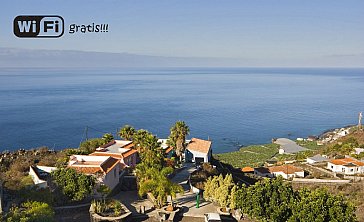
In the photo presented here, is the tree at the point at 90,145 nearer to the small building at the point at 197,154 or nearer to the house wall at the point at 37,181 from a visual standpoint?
the house wall at the point at 37,181

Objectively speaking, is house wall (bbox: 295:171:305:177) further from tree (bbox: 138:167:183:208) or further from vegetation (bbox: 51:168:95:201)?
vegetation (bbox: 51:168:95:201)

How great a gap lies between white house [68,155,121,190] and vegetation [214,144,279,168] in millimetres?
29979

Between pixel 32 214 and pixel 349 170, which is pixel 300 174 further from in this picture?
pixel 32 214

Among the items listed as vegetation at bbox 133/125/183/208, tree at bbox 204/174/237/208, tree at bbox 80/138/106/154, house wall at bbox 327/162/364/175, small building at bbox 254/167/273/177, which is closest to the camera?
vegetation at bbox 133/125/183/208

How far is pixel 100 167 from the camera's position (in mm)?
18922

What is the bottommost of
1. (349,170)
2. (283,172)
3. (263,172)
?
(263,172)

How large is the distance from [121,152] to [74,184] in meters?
6.91

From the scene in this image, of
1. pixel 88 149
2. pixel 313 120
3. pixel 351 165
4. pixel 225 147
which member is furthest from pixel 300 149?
pixel 88 149

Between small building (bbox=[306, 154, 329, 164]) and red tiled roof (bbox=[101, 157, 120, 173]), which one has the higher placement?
red tiled roof (bbox=[101, 157, 120, 173])

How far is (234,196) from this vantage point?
16812mm

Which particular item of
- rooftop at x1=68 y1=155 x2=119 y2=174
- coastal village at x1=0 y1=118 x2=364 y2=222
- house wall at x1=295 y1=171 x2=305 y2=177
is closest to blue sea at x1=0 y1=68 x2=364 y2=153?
house wall at x1=295 y1=171 x2=305 y2=177

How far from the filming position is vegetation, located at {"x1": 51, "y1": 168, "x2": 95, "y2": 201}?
16.8 metres

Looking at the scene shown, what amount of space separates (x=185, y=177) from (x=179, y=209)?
273 inches

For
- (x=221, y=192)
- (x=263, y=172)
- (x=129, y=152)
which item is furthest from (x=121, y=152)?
(x=263, y=172)
